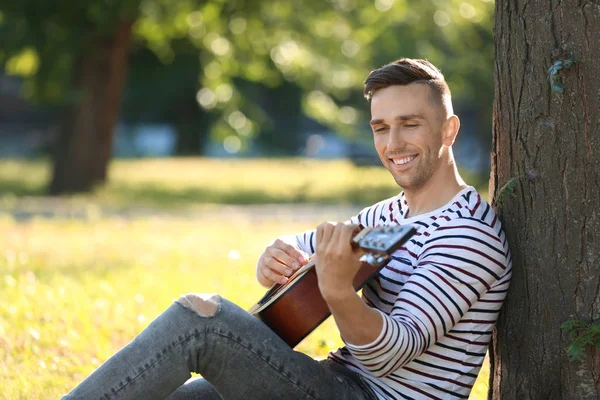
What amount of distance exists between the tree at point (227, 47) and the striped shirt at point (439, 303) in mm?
11662

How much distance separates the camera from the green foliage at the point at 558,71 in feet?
10.6

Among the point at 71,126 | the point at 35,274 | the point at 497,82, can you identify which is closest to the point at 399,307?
the point at 497,82

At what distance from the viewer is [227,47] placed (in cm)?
1755

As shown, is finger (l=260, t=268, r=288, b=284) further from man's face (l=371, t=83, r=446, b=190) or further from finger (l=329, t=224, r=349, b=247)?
finger (l=329, t=224, r=349, b=247)

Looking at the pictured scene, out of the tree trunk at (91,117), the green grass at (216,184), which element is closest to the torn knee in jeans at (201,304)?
the green grass at (216,184)

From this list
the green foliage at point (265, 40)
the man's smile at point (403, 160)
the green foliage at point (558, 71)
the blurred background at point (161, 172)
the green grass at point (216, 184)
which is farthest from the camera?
the green grass at point (216, 184)

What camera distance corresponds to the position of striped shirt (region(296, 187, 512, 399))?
2.94m

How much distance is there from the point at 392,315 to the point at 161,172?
22.3 meters

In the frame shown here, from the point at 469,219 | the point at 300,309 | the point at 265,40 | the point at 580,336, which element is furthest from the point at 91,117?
the point at 580,336

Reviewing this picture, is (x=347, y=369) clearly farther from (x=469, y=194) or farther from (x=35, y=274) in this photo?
(x=35, y=274)

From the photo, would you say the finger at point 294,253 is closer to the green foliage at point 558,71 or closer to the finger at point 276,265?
the finger at point 276,265

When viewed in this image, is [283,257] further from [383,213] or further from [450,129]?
[450,129]

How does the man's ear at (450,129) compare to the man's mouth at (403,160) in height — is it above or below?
above

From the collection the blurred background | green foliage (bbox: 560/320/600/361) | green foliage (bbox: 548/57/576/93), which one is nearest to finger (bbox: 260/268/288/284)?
green foliage (bbox: 560/320/600/361)
